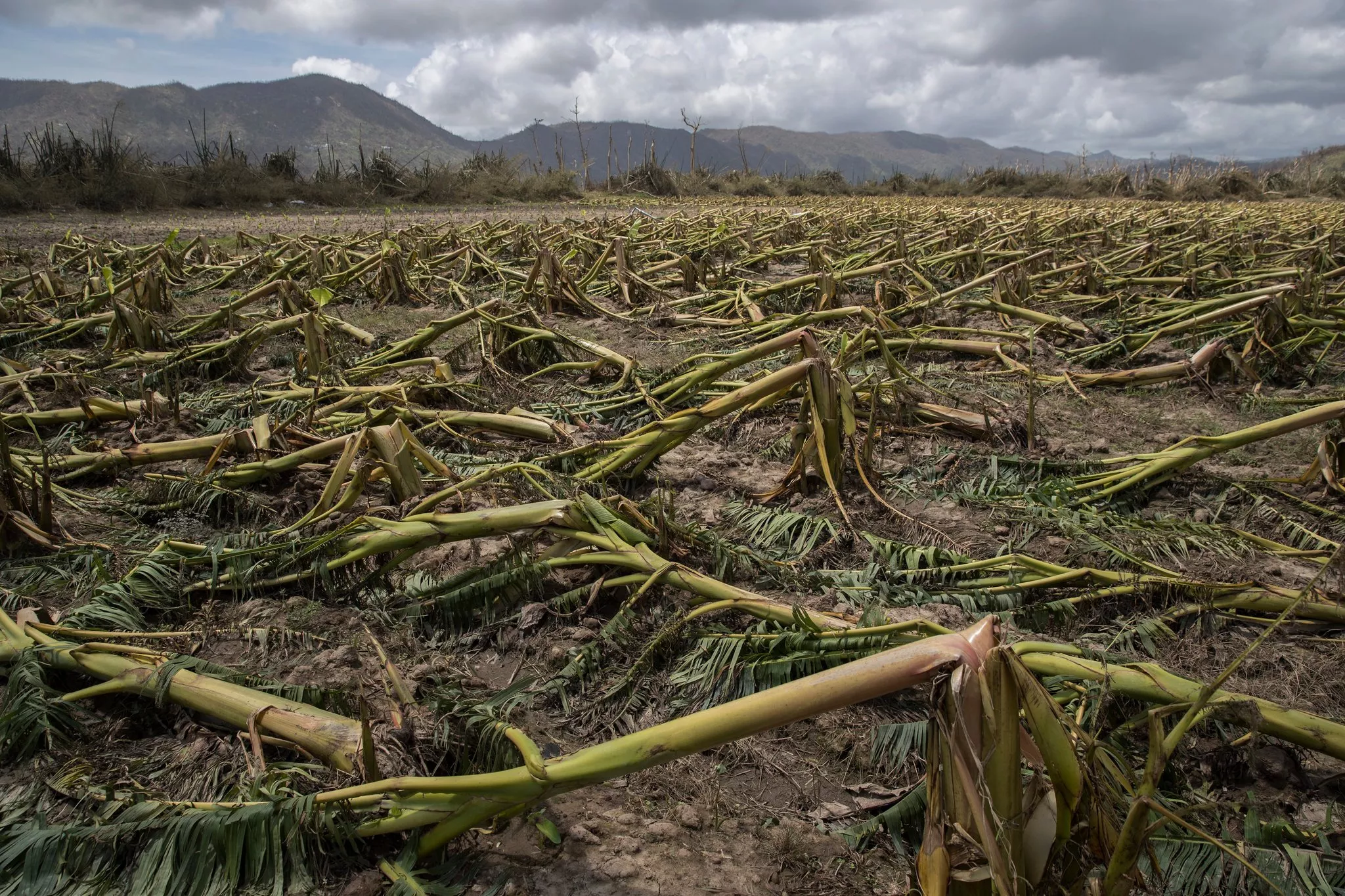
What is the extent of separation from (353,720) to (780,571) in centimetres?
136

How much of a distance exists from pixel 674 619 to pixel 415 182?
19.7 meters

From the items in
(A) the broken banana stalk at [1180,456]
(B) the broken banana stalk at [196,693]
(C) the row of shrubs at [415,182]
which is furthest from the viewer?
(C) the row of shrubs at [415,182]

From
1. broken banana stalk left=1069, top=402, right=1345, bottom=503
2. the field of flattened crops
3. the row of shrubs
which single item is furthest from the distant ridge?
broken banana stalk left=1069, top=402, right=1345, bottom=503

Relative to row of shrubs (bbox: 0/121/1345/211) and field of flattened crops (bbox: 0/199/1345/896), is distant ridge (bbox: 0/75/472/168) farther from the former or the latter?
field of flattened crops (bbox: 0/199/1345/896)

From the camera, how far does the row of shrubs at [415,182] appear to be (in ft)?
45.8

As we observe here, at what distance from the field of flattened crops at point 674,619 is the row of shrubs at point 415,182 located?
12.2 metres

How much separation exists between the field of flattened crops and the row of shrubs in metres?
12.2

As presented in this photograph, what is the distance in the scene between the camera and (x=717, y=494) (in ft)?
10.8

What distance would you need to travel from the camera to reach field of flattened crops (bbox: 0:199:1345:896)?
1.31 metres

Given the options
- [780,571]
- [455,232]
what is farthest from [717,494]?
[455,232]

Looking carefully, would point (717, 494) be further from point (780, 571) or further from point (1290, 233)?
point (1290, 233)

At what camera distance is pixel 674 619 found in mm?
2133

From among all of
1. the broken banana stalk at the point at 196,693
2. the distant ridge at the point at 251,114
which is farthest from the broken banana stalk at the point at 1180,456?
the distant ridge at the point at 251,114

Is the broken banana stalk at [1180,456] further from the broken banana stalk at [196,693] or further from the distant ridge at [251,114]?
the distant ridge at [251,114]
